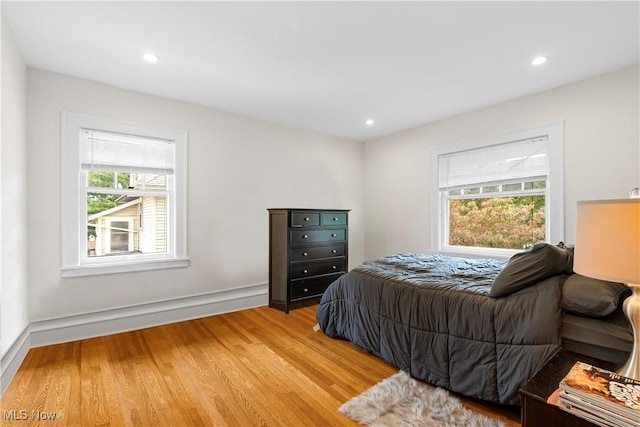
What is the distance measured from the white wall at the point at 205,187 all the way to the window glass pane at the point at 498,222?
165cm

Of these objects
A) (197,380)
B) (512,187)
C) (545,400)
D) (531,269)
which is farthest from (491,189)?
(197,380)

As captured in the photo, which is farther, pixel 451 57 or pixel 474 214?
pixel 474 214

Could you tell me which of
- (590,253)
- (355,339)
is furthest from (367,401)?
(590,253)

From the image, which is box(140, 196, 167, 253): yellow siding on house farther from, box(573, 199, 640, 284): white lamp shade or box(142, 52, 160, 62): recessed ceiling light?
box(573, 199, 640, 284): white lamp shade

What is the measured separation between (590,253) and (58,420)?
8.86ft

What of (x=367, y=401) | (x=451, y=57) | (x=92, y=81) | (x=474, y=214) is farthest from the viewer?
(x=474, y=214)

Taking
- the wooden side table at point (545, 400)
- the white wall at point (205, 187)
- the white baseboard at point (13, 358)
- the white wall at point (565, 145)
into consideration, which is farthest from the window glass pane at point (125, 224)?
the wooden side table at point (545, 400)

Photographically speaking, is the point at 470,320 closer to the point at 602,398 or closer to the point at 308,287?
the point at 602,398

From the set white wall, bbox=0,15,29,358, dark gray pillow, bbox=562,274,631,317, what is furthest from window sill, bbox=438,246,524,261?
white wall, bbox=0,15,29,358

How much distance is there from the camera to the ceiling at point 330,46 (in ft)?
6.07

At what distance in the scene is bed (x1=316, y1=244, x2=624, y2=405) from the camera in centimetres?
155

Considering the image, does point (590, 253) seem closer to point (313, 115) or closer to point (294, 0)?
point (294, 0)

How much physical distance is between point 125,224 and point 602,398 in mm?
3689

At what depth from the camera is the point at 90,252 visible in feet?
9.38
